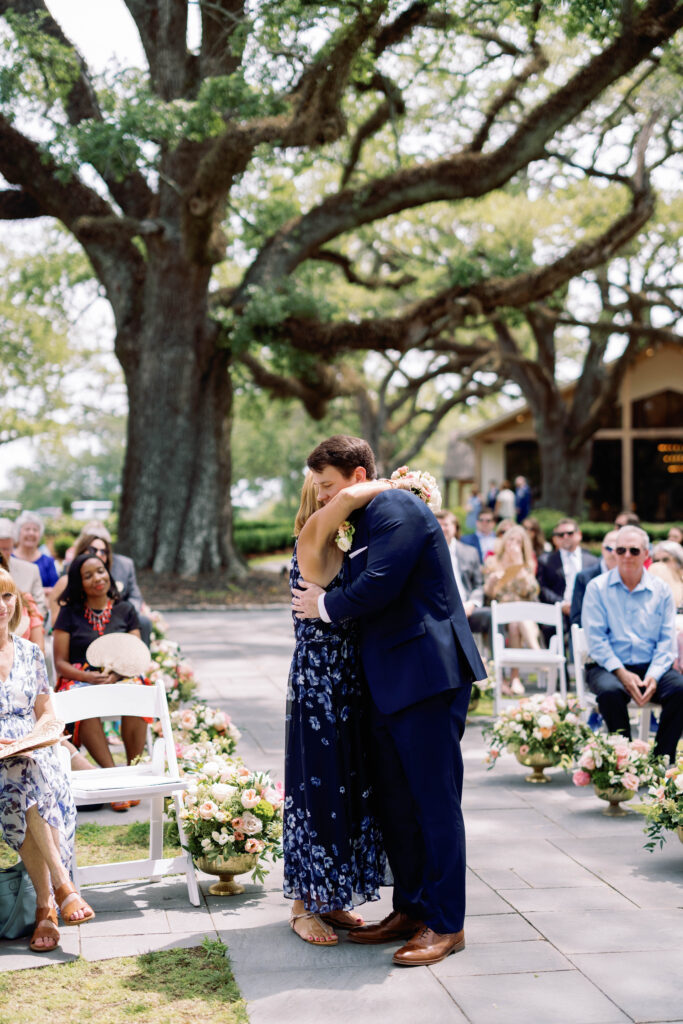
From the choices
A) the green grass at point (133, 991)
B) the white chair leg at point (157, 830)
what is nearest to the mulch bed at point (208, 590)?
the white chair leg at point (157, 830)

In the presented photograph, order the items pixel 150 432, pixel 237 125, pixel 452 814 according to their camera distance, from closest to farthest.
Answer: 1. pixel 452 814
2. pixel 237 125
3. pixel 150 432

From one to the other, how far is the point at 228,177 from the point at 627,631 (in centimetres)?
1123

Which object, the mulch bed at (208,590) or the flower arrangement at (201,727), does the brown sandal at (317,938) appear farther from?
the mulch bed at (208,590)

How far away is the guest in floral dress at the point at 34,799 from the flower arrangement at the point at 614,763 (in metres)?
3.04

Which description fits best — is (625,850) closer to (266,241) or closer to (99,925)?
(99,925)

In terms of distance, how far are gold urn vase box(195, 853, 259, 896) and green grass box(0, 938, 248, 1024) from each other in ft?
2.12

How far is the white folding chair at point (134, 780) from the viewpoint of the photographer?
16.7 feet

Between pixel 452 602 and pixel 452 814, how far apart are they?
0.83 metres

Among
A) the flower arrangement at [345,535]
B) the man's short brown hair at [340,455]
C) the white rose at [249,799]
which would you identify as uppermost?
the man's short brown hair at [340,455]

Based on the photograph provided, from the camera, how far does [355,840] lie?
14.7 ft

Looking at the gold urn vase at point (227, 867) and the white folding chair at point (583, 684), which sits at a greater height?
the white folding chair at point (583, 684)

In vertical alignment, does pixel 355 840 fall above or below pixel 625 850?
above

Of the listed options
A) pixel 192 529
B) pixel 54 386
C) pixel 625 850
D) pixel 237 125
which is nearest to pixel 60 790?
pixel 625 850

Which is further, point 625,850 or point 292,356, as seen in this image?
point 292,356
